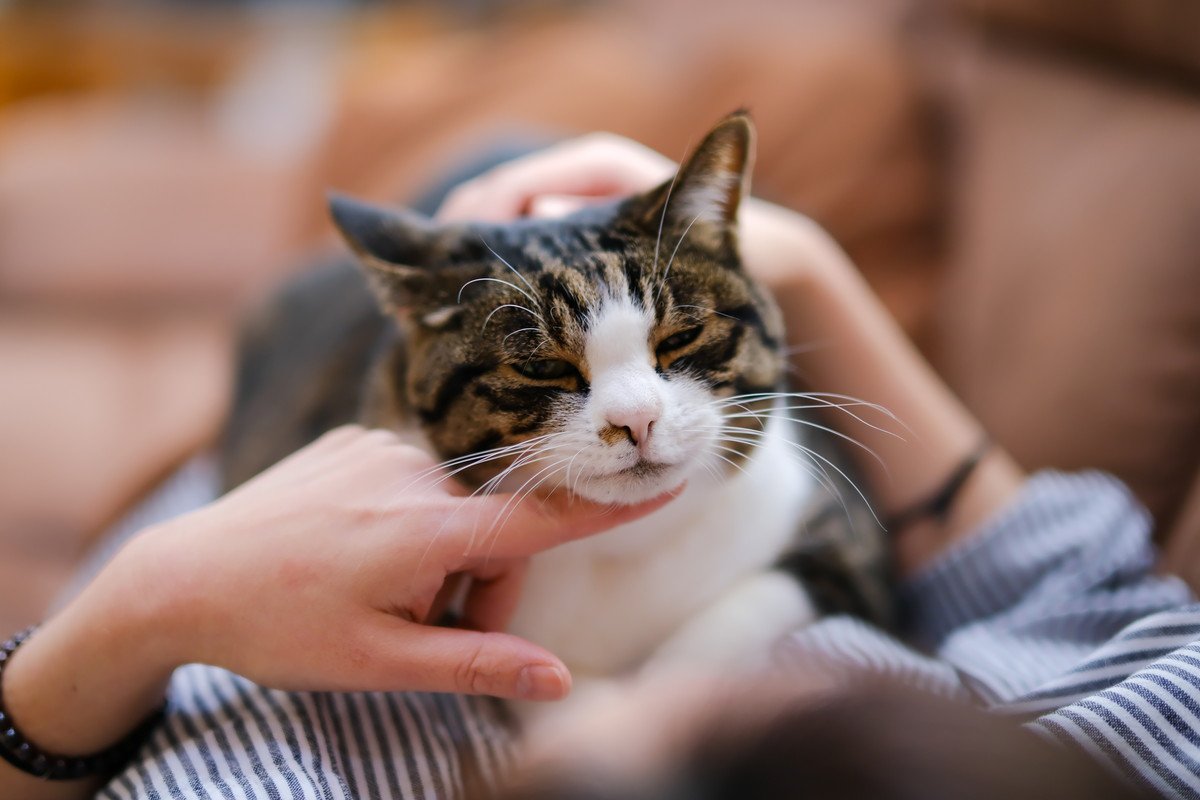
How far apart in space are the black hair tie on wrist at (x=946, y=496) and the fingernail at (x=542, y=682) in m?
0.66

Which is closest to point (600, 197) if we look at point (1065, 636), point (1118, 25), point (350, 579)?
point (350, 579)

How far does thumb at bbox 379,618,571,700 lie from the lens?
712 mm

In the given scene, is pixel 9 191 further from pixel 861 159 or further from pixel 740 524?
pixel 740 524

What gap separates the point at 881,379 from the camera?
1.17m

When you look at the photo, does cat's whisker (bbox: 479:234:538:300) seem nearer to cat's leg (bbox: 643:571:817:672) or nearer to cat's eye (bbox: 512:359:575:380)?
cat's eye (bbox: 512:359:575:380)

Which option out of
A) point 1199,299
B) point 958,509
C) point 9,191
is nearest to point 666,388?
point 958,509

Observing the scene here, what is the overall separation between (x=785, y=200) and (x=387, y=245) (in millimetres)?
958

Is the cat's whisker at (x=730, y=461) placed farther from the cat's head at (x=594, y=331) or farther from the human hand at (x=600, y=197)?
the human hand at (x=600, y=197)

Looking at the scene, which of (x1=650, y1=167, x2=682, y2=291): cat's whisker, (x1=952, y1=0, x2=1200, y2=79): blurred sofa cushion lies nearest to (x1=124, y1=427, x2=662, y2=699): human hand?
(x1=650, y1=167, x2=682, y2=291): cat's whisker

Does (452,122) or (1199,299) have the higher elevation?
Result: (452,122)

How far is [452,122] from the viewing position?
85.7 inches

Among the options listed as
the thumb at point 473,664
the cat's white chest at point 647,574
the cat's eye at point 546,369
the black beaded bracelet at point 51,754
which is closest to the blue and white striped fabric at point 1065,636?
the cat's white chest at point 647,574

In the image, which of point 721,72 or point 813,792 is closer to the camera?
point 813,792

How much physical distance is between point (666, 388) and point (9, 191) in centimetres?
237
